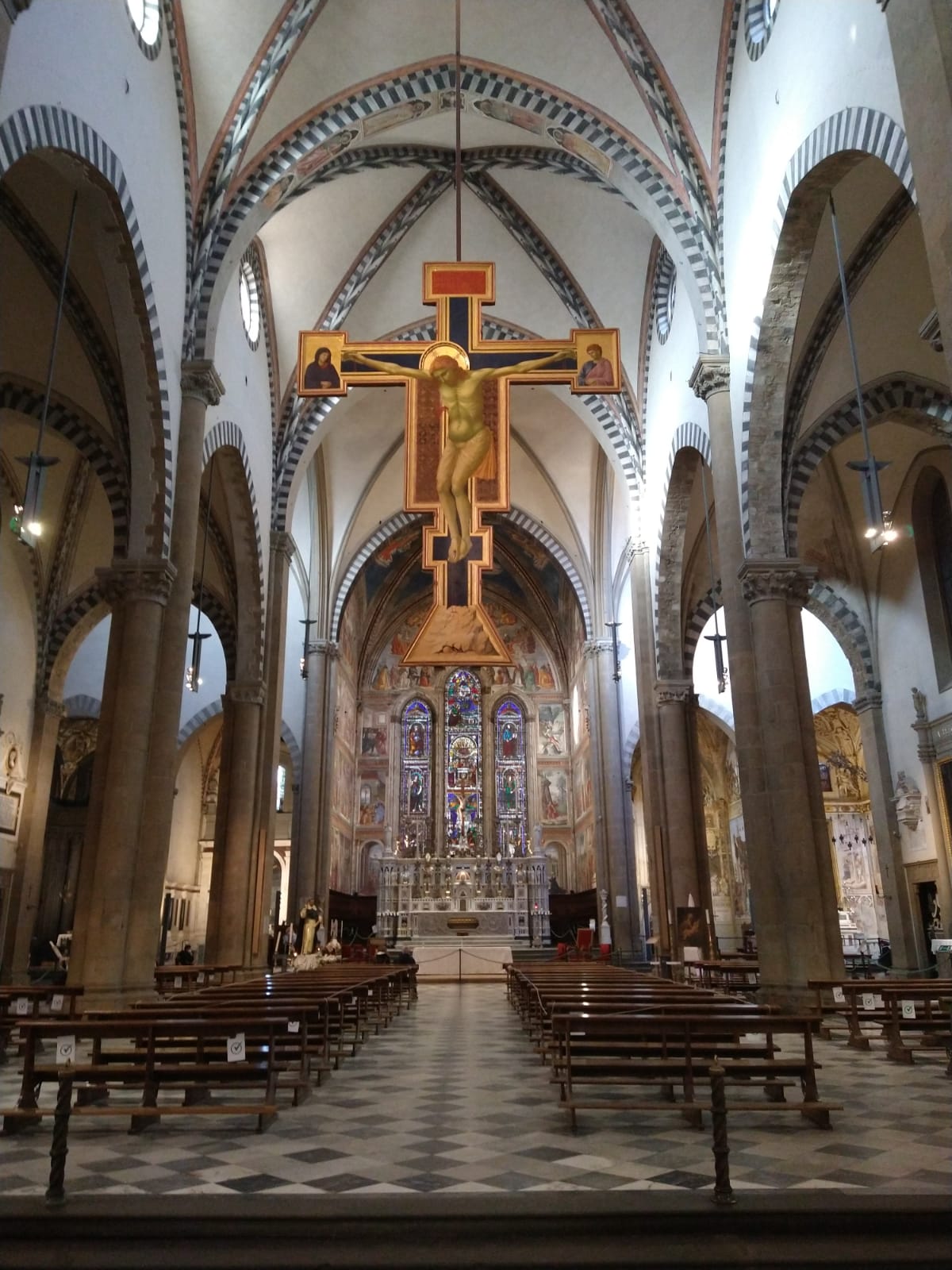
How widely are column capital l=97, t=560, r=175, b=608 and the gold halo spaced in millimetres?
4196

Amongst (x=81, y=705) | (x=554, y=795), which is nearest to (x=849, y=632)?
(x=81, y=705)

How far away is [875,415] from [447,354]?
786 cm

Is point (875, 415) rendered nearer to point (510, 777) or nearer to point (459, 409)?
point (459, 409)

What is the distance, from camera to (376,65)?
49.6 ft

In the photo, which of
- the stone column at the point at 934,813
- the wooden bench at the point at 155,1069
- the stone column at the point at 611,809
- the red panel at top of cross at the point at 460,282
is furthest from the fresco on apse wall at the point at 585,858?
the wooden bench at the point at 155,1069

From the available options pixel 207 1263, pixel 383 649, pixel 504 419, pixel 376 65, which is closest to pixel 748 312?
pixel 504 419

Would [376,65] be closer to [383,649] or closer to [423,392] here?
[423,392]

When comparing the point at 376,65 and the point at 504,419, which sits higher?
the point at 376,65

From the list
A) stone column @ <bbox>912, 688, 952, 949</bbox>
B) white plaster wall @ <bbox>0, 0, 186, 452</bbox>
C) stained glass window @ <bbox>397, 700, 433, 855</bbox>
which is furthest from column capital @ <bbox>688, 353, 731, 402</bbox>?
stained glass window @ <bbox>397, 700, 433, 855</bbox>

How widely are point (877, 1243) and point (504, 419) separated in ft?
31.9

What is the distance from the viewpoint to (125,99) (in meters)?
11.3

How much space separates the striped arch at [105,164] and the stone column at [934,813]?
14.2 metres

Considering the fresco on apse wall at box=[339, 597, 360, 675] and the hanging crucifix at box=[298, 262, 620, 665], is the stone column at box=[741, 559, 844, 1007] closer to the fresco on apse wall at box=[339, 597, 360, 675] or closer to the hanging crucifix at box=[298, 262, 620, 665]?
the hanging crucifix at box=[298, 262, 620, 665]

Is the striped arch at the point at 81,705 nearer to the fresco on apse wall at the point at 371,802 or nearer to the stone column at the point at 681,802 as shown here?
the stone column at the point at 681,802
